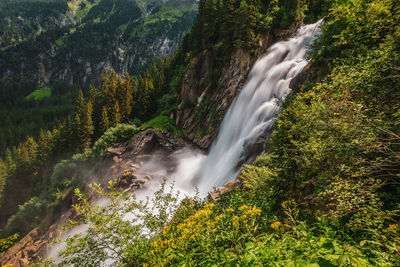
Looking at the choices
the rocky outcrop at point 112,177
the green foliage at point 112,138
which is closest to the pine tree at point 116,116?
the green foliage at point 112,138

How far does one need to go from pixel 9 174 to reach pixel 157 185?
50.9 meters

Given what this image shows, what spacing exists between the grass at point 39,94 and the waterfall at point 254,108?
173m

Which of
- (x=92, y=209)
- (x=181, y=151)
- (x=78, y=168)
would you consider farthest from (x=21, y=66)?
(x=92, y=209)

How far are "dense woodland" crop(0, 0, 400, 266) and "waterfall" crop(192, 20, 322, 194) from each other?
3360mm

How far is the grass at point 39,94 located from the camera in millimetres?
140500

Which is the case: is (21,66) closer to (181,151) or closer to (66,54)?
(66,54)

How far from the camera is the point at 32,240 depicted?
25625 mm

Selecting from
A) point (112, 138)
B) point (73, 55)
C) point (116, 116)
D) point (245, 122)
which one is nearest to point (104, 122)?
point (116, 116)

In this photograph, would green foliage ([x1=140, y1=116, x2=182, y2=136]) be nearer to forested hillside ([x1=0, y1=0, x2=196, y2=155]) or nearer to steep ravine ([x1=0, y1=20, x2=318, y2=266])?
steep ravine ([x1=0, y1=20, x2=318, y2=266])

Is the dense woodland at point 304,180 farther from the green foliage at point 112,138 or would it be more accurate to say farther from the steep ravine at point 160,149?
the steep ravine at point 160,149

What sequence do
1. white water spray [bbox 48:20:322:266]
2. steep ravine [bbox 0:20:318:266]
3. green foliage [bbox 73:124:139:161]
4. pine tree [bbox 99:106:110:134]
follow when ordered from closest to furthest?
white water spray [bbox 48:20:322:266] < steep ravine [bbox 0:20:318:266] < green foliage [bbox 73:124:139:161] < pine tree [bbox 99:106:110:134]

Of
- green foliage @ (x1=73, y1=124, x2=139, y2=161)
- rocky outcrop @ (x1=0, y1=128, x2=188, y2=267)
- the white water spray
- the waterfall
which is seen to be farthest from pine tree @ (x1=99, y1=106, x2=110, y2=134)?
the waterfall

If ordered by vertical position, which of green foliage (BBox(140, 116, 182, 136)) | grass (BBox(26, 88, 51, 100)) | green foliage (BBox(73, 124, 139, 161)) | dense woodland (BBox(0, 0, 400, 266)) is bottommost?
green foliage (BBox(140, 116, 182, 136))

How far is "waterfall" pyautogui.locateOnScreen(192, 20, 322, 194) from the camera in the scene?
1855cm
